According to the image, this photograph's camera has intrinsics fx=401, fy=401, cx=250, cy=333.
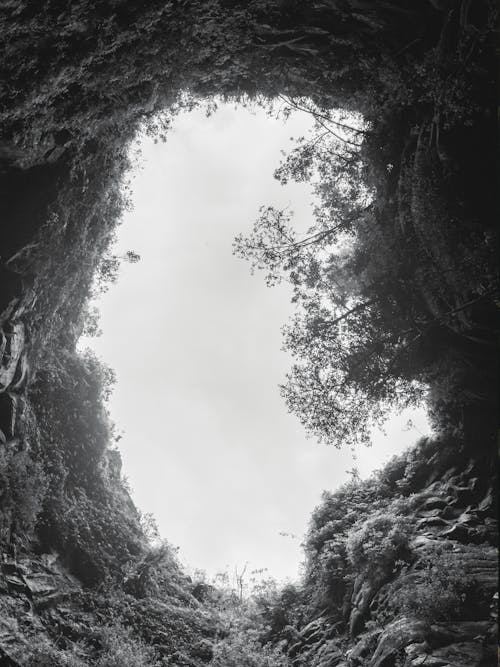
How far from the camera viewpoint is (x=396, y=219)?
42.1 ft

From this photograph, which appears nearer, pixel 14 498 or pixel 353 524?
pixel 14 498

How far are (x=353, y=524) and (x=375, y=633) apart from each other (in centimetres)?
542

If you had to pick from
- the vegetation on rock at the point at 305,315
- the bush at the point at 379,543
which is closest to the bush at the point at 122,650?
the vegetation on rock at the point at 305,315

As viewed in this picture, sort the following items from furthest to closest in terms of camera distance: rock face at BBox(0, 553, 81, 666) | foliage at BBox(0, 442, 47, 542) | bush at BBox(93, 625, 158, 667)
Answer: foliage at BBox(0, 442, 47, 542), bush at BBox(93, 625, 158, 667), rock face at BBox(0, 553, 81, 666)

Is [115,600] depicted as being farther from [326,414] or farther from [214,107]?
[214,107]

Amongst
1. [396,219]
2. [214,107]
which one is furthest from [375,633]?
[214,107]

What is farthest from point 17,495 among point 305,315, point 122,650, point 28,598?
point 305,315

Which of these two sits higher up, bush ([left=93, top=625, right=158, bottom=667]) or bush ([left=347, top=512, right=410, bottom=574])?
bush ([left=347, top=512, right=410, bottom=574])

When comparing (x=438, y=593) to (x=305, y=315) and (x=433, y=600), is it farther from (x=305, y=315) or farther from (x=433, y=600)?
(x=305, y=315)

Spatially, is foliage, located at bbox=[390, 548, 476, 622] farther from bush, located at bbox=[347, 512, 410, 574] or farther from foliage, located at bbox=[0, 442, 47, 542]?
foliage, located at bbox=[0, 442, 47, 542]

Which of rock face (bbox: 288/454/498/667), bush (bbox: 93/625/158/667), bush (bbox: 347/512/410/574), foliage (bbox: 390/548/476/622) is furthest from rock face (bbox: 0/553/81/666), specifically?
bush (bbox: 347/512/410/574)

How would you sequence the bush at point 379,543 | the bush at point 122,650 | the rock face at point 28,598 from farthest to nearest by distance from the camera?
the bush at point 379,543, the bush at point 122,650, the rock face at point 28,598

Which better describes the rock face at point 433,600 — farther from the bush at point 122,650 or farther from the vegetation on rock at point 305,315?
the bush at point 122,650

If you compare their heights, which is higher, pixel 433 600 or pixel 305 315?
pixel 305 315
